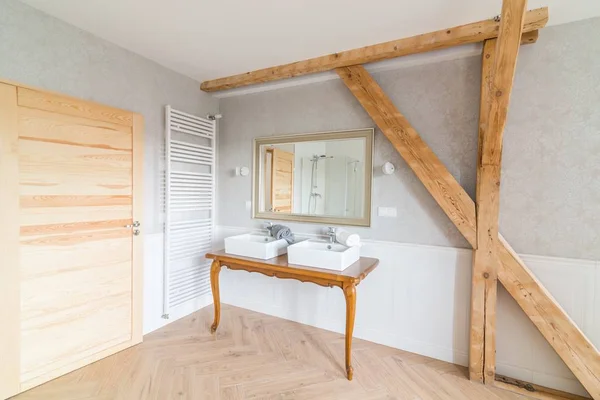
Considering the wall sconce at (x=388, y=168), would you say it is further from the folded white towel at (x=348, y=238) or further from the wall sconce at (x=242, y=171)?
the wall sconce at (x=242, y=171)

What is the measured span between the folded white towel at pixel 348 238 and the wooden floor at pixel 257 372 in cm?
89

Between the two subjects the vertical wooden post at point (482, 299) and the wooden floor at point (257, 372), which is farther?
the vertical wooden post at point (482, 299)

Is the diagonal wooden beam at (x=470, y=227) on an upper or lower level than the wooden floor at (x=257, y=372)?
upper

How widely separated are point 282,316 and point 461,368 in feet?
5.21

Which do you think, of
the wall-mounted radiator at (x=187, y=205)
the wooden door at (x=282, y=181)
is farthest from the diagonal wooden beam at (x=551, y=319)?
the wall-mounted radiator at (x=187, y=205)

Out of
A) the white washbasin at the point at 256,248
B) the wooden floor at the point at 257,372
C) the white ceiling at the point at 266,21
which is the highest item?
the white ceiling at the point at 266,21

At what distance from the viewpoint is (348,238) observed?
7.62 ft

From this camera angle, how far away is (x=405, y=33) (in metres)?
2.05

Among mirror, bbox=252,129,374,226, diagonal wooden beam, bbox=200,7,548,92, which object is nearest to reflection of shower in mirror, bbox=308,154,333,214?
mirror, bbox=252,129,374,226

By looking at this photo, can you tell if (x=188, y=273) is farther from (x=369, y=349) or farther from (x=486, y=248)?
(x=486, y=248)

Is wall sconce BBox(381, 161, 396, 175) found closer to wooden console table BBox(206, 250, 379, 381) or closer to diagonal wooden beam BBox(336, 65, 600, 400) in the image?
diagonal wooden beam BBox(336, 65, 600, 400)

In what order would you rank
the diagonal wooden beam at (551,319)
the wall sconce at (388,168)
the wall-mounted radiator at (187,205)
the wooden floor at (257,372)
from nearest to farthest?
the diagonal wooden beam at (551,319), the wooden floor at (257,372), the wall sconce at (388,168), the wall-mounted radiator at (187,205)

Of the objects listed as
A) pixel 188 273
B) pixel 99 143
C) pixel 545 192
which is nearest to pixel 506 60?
pixel 545 192

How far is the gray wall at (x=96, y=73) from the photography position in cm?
175
